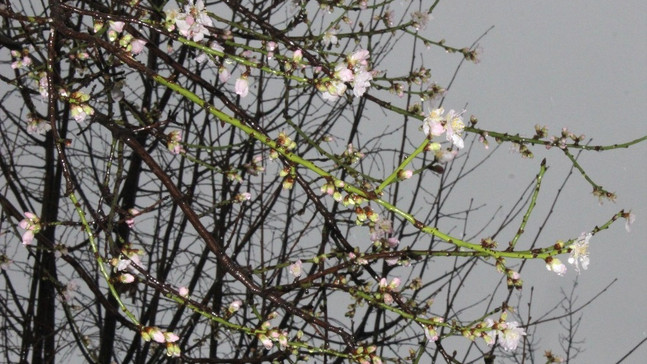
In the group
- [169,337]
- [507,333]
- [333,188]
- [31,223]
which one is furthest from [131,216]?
[507,333]

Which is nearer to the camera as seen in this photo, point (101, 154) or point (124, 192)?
point (124, 192)

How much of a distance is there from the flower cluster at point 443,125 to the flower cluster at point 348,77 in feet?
0.44

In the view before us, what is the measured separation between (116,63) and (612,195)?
4.17 ft

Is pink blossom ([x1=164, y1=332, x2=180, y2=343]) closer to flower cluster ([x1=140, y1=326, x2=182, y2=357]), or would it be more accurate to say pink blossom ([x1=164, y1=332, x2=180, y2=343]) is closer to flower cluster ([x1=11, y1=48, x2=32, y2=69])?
flower cluster ([x1=140, y1=326, x2=182, y2=357])

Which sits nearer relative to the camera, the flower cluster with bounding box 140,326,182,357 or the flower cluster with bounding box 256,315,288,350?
the flower cluster with bounding box 140,326,182,357

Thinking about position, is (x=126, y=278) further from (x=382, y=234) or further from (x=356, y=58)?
(x=382, y=234)

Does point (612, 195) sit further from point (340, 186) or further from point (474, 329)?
point (340, 186)

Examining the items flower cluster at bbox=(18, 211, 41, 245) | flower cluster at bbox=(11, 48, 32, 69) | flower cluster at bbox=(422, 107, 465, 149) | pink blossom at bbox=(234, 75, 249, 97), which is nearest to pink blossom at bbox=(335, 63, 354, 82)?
flower cluster at bbox=(422, 107, 465, 149)

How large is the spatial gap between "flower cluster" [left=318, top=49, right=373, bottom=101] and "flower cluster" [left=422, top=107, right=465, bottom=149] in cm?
13

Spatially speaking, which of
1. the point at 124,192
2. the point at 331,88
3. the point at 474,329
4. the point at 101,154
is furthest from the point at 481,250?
the point at 101,154

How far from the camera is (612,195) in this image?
1917 millimetres

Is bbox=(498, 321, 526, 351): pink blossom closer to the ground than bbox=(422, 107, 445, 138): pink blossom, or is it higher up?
closer to the ground

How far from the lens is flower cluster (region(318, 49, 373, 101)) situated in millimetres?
1114

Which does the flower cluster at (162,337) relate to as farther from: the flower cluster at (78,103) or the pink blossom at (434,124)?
the pink blossom at (434,124)
